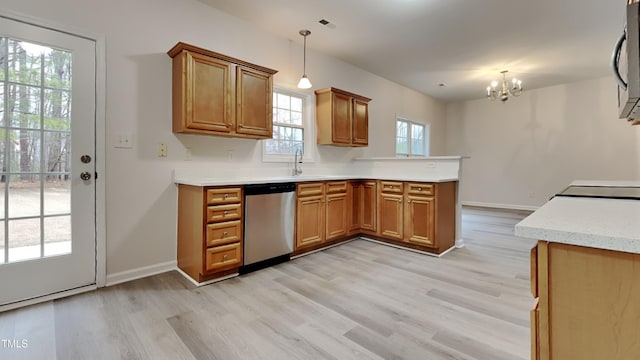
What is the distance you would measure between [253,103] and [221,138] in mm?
523

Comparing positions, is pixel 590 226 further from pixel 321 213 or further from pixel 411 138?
pixel 411 138

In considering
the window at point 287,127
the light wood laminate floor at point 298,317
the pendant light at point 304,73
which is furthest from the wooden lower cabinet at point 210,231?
the pendant light at point 304,73

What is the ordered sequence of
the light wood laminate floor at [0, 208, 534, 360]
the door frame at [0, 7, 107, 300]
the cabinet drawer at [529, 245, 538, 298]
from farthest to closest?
the door frame at [0, 7, 107, 300] < the light wood laminate floor at [0, 208, 534, 360] < the cabinet drawer at [529, 245, 538, 298]

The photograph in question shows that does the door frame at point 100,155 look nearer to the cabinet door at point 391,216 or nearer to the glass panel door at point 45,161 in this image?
the glass panel door at point 45,161

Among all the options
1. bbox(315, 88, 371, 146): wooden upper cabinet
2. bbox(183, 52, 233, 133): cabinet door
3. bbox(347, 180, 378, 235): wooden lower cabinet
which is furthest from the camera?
bbox(315, 88, 371, 146): wooden upper cabinet

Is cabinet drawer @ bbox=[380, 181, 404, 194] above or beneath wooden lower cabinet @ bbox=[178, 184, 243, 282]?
above

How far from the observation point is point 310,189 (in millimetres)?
3346

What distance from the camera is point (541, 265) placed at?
2.31ft

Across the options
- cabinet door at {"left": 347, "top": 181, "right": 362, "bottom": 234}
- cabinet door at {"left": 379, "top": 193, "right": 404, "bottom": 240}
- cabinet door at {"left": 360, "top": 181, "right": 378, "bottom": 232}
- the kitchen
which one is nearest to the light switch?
the kitchen

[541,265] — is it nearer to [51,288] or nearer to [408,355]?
[408,355]

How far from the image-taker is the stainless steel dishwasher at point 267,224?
2.75 m

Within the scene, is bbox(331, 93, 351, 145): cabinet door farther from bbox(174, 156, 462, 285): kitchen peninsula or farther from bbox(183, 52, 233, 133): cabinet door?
bbox(183, 52, 233, 133): cabinet door

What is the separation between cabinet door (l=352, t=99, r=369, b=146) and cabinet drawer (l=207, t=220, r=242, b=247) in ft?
7.97

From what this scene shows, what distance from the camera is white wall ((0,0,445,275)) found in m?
2.46
